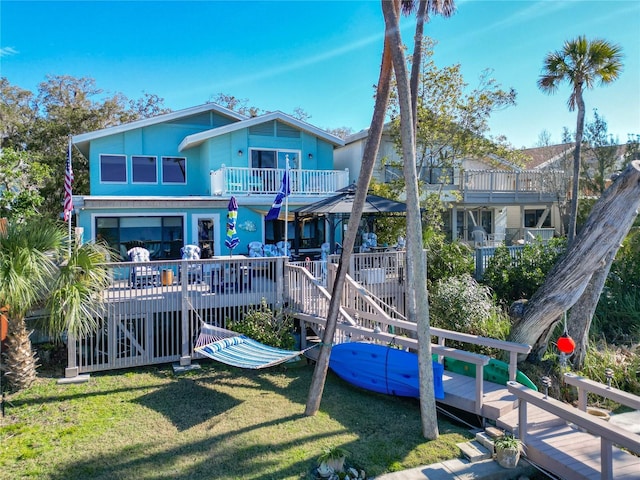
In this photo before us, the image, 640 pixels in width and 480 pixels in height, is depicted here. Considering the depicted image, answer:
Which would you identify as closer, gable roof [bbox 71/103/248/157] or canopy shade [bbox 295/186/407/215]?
canopy shade [bbox 295/186/407/215]

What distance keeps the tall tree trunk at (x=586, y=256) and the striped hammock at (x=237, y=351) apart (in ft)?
12.8

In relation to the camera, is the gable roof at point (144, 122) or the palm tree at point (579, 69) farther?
the gable roof at point (144, 122)

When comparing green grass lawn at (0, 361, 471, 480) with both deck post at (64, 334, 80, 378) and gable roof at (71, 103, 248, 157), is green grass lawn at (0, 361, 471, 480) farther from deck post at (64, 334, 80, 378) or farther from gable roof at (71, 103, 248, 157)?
gable roof at (71, 103, 248, 157)

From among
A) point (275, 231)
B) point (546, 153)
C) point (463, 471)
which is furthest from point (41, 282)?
point (546, 153)

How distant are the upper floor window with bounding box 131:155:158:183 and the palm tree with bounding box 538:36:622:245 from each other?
13302mm

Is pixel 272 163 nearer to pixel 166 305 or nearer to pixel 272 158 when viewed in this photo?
pixel 272 158

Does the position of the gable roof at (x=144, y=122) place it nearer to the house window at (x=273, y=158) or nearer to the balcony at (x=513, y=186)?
the house window at (x=273, y=158)

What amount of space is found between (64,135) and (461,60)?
2031cm

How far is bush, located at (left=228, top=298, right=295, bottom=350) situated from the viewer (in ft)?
26.2

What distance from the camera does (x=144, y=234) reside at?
14281mm

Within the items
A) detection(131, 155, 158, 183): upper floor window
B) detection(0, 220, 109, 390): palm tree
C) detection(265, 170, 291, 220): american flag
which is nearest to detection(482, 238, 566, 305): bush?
detection(265, 170, 291, 220): american flag

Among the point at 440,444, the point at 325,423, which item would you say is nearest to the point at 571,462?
the point at 440,444

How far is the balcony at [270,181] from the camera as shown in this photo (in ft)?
46.5

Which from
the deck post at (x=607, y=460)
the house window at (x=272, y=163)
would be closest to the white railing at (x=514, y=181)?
the house window at (x=272, y=163)
